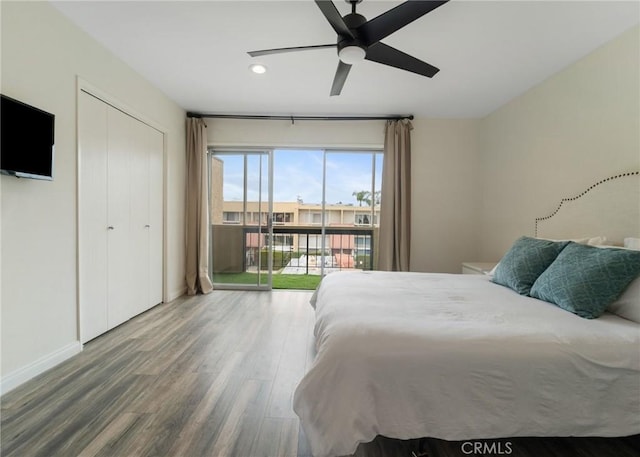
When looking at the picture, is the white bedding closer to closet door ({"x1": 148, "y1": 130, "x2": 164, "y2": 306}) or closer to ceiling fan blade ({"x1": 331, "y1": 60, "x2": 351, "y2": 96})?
ceiling fan blade ({"x1": 331, "y1": 60, "x2": 351, "y2": 96})

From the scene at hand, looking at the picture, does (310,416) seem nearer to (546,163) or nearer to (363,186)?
(546,163)

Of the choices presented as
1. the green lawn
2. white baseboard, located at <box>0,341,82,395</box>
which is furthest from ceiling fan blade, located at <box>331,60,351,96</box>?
white baseboard, located at <box>0,341,82,395</box>

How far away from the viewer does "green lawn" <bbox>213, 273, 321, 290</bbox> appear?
4.21m

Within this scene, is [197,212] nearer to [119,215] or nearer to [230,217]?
[230,217]

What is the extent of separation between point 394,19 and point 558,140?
7.13ft

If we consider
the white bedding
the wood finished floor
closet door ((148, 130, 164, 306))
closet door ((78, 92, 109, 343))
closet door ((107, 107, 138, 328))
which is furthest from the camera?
closet door ((148, 130, 164, 306))

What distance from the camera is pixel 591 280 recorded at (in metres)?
1.51

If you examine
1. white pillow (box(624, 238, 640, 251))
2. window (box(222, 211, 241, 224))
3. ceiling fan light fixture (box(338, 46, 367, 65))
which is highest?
ceiling fan light fixture (box(338, 46, 367, 65))

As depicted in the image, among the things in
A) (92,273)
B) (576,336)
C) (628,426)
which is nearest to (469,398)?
(576,336)

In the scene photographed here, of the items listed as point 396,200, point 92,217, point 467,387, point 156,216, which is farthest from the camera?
point 396,200

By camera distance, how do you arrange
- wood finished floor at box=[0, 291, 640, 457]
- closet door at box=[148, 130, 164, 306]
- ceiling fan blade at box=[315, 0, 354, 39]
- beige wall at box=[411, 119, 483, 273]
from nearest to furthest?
wood finished floor at box=[0, 291, 640, 457] → ceiling fan blade at box=[315, 0, 354, 39] → closet door at box=[148, 130, 164, 306] → beige wall at box=[411, 119, 483, 273]

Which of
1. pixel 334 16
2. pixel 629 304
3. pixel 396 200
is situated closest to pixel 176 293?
pixel 396 200

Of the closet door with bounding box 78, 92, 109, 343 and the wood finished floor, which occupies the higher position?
the closet door with bounding box 78, 92, 109, 343

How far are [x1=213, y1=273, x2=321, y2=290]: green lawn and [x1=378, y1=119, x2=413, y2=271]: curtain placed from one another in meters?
1.45
